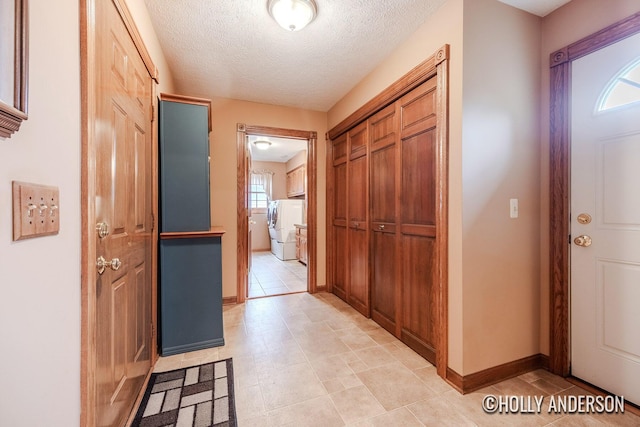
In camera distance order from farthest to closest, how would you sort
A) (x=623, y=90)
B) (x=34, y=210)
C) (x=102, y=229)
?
(x=623, y=90) → (x=102, y=229) → (x=34, y=210)

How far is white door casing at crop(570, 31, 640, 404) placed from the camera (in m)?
1.51

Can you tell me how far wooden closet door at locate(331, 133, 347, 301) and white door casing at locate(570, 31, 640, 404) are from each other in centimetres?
206

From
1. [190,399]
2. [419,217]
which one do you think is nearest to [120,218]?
[190,399]

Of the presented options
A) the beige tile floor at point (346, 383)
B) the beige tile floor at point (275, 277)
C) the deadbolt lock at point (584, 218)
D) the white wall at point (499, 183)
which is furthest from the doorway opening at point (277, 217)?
the deadbolt lock at point (584, 218)

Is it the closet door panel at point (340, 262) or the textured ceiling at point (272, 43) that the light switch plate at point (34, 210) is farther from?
the closet door panel at point (340, 262)

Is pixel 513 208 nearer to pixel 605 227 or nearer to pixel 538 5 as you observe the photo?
pixel 605 227

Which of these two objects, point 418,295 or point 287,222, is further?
point 287,222

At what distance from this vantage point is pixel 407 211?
219 cm

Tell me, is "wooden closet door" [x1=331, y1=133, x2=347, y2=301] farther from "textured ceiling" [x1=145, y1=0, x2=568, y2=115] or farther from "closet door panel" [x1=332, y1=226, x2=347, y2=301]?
"textured ceiling" [x1=145, y1=0, x2=568, y2=115]

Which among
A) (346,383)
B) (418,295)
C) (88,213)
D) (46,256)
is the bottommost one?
(346,383)

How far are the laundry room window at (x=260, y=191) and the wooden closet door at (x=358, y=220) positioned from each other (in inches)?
174

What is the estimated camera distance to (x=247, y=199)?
3387mm

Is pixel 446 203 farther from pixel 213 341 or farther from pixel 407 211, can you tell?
pixel 213 341

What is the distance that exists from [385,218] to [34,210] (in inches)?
89.1
